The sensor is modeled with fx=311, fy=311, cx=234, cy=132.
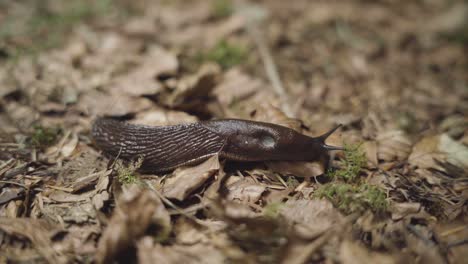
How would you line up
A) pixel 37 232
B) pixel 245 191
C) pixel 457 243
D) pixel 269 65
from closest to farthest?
pixel 457 243, pixel 37 232, pixel 245 191, pixel 269 65

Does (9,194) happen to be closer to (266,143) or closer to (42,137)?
(42,137)

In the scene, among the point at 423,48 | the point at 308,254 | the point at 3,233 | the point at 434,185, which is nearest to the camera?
the point at 308,254

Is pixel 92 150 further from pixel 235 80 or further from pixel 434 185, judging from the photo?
pixel 434 185

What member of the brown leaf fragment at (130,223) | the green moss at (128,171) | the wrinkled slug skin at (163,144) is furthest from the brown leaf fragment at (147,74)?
the brown leaf fragment at (130,223)

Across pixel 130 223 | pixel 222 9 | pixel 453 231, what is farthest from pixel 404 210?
pixel 222 9

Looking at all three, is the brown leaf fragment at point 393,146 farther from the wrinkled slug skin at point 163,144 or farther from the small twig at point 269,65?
the wrinkled slug skin at point 163,144

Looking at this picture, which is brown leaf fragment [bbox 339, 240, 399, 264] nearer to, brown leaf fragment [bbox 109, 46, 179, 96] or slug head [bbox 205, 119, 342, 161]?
slug head [bbox 205, 119, 342, 161]

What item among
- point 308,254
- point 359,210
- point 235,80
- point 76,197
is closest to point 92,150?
point 76,197
